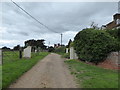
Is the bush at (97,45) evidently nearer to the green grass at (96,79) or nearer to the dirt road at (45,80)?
the green grass at (96,79)

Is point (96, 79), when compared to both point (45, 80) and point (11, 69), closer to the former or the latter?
point (45, 80)

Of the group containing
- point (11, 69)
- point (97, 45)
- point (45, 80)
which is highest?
point (97, 45)

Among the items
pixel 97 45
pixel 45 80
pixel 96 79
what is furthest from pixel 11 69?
pixel 97 45

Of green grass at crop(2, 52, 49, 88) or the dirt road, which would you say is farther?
green grass at crop(2, 52, 49, 88)

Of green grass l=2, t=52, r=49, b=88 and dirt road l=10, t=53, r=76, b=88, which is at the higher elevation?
green grass l=2, t=52, r=49, b=88

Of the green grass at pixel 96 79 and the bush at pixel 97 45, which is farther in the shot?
the bush at pixel 97 45

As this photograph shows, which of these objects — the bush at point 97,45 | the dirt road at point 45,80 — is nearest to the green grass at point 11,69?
the dirt road at point 45,80

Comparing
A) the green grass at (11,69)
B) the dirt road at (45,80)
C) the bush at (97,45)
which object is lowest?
the dirt road at (45,80)

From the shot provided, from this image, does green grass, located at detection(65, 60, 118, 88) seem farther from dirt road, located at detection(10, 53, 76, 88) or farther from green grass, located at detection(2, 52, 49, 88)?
green grass, located at detection(2, 52, 49, 88)

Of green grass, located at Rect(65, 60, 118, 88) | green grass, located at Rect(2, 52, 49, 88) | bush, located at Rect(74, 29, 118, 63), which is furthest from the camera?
Result: bush, located at Rect(74, 29, 118, 63)

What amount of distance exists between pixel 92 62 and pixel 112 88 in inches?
349

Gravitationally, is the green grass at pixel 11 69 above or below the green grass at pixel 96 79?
above

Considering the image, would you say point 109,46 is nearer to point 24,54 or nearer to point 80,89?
point 80,89

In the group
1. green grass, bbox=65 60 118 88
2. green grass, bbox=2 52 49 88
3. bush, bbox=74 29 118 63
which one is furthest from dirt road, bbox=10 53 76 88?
bush, bbox=74 29 118 63
